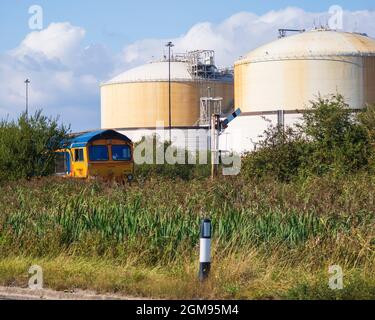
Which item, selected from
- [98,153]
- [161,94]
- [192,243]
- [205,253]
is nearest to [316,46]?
[161,94]

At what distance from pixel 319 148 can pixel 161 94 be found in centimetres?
4378

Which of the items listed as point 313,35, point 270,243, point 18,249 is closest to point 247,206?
point 270,243

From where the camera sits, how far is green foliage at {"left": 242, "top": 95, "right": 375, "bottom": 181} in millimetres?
30297

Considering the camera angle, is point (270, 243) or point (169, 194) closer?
point (270, 243)

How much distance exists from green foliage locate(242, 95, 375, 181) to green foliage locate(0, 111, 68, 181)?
30.5ft

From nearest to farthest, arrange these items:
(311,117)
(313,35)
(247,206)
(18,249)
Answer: (18,249)
(247,206)
(311,117)
(313,35)

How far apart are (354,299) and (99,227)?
619 cm

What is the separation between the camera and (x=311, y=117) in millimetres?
32469

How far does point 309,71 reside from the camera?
59.2 m

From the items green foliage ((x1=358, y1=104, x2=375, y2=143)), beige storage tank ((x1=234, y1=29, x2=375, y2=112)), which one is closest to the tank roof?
beige storage tank ((x1=234, y1=29, x2=375, y2=112))

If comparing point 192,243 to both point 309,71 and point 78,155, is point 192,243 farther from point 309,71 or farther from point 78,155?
point 309,71

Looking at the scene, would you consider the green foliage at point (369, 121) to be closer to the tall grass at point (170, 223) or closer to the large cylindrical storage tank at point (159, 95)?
the tall grass at point (170, 223)

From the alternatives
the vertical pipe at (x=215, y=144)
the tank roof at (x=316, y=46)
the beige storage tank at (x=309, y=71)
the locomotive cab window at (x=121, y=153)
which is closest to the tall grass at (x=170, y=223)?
the vertical pipe at (x=215, y=144)
